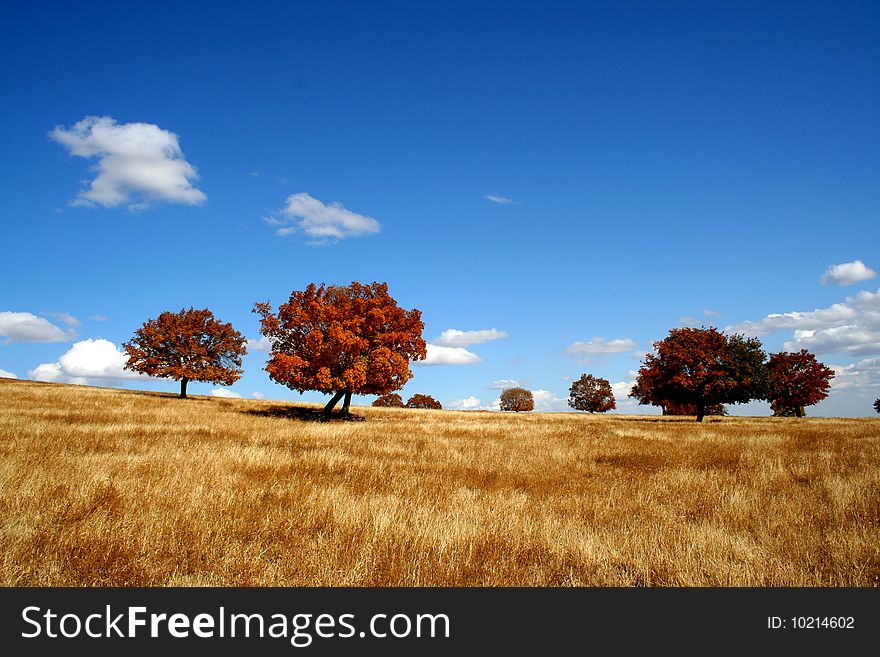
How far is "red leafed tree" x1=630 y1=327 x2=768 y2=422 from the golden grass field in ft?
107

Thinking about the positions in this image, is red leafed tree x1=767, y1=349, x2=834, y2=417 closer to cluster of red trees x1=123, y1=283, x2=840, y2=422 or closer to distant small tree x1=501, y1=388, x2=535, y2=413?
cluster of red trees x1=123, y1=283, x2=840, y2=422

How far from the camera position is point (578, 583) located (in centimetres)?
506

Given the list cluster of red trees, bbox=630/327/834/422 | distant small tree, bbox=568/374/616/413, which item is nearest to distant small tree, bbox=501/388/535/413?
distant small tree, bbox=568/374/616/413

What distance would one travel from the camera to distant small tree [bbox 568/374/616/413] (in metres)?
91.8

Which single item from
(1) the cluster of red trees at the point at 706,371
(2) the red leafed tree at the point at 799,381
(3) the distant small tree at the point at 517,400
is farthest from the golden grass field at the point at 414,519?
(3) the distant small tree at the point at 517,400

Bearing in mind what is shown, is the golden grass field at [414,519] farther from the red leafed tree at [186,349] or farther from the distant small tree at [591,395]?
the distant small tree at [591,395]

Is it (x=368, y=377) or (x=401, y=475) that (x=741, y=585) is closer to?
(x=401, y=475)

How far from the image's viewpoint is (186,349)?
153 ft

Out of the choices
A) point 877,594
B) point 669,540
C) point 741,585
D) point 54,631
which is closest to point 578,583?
point 741,585

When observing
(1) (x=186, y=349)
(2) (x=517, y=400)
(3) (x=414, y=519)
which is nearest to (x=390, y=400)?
(2) (x=517, y=400)

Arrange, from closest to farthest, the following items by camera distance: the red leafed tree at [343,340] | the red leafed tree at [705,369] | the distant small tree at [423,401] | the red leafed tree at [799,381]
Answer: the red leafed tree at [343,340]
the red leafed tree at [705,369]
the red leafed tree at [799,381]
the distant small tree at [423,401]

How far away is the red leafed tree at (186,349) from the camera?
45.2m

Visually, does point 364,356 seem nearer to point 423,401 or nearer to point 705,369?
point 705,369

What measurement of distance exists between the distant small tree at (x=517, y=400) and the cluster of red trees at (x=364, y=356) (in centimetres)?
3507
